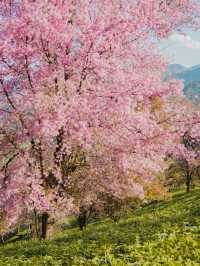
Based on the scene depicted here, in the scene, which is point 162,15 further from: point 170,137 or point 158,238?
point 158,238

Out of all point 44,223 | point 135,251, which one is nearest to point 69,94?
point 135,251

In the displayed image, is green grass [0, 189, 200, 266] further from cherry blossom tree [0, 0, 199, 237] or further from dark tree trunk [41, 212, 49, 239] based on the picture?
dark tree trunk [41, 212, 49, 239]

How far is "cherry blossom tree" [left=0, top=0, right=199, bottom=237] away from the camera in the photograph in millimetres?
14586

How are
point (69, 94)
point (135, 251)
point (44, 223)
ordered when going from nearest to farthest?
point (135, 251) → point (69, 94) → point (44, 223)

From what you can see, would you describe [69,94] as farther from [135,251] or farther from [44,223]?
[44,223]

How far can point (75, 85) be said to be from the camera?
50.6ft

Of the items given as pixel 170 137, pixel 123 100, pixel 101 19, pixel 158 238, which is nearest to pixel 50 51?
pixel 101 19

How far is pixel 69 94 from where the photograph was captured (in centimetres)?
1480

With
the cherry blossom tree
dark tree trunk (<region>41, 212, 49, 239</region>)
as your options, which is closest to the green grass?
the cherry blossom tree

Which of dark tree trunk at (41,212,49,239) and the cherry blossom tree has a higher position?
the cherry blossom tree

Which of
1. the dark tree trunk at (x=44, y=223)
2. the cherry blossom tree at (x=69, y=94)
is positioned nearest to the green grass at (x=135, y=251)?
the cherry blossom tree at (x=69, y=94)

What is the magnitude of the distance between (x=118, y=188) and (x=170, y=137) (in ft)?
11.4

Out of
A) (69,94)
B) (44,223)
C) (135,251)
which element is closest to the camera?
(135,251)

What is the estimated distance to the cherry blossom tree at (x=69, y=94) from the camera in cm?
1459
